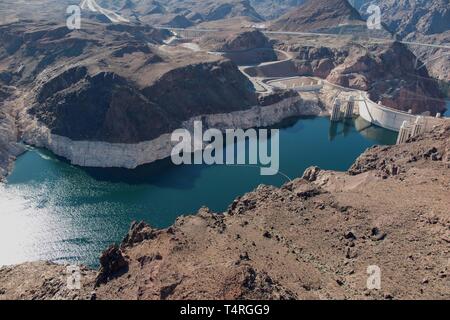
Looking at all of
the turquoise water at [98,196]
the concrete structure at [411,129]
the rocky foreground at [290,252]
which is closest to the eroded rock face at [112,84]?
the turquoise water at [98,196]

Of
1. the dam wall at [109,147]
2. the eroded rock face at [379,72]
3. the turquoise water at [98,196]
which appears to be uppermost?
the eroded rock face at [379,72]

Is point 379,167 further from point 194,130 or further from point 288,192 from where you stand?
point 194,130

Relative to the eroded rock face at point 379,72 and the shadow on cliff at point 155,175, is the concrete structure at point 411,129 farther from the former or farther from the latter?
Answer: the shadow on cliff at point 155,175

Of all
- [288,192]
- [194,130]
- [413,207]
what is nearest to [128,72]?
[194,130]

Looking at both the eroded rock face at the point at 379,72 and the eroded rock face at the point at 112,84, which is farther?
the eroded rock face at the point at 379,72

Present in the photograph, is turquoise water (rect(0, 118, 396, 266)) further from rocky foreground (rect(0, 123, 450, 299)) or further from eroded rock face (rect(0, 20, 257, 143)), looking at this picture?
rocky foreground (rect(0, 123, 450, 299))

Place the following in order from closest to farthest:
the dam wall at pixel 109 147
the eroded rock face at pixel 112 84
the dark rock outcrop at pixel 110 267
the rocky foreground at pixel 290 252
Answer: the rocky foreground at pixel 290 252, the dark rock outcrop at pixel 110 267, the dam wall at pixel 109 147, the eroded rock face at pixel 112 84
